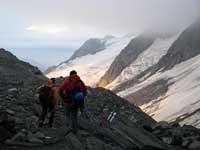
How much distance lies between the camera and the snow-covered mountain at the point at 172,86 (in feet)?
408

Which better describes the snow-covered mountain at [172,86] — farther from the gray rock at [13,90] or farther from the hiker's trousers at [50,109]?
the hiker's trousers at [50,109]

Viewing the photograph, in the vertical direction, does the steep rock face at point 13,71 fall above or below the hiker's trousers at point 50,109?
above

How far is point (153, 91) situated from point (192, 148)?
139428mm

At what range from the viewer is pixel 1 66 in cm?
3188

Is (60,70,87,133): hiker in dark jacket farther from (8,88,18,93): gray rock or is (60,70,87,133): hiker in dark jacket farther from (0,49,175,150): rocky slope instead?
(8,88,18,93): gray rock

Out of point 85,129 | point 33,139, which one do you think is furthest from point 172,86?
point 33,139

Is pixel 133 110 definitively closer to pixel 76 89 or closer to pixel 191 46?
pixel 76 89

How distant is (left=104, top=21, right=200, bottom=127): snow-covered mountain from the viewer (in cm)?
12450

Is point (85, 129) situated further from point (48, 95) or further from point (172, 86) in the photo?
point (172, 86)

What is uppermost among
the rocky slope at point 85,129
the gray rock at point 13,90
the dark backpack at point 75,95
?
the gray rock at point 13,90

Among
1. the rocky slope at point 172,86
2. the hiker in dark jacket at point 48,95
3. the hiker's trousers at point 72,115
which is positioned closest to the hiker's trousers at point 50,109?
the hiker in dark jacket at point 48,95

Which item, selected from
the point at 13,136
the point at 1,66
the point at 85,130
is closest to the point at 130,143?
the point at 85,130

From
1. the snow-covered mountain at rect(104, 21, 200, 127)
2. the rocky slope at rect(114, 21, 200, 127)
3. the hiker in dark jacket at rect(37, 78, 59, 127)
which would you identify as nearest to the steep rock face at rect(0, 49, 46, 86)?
the hiker in dark jacket at rect(37, 78, 59, 127)

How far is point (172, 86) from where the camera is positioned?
6176 inches
